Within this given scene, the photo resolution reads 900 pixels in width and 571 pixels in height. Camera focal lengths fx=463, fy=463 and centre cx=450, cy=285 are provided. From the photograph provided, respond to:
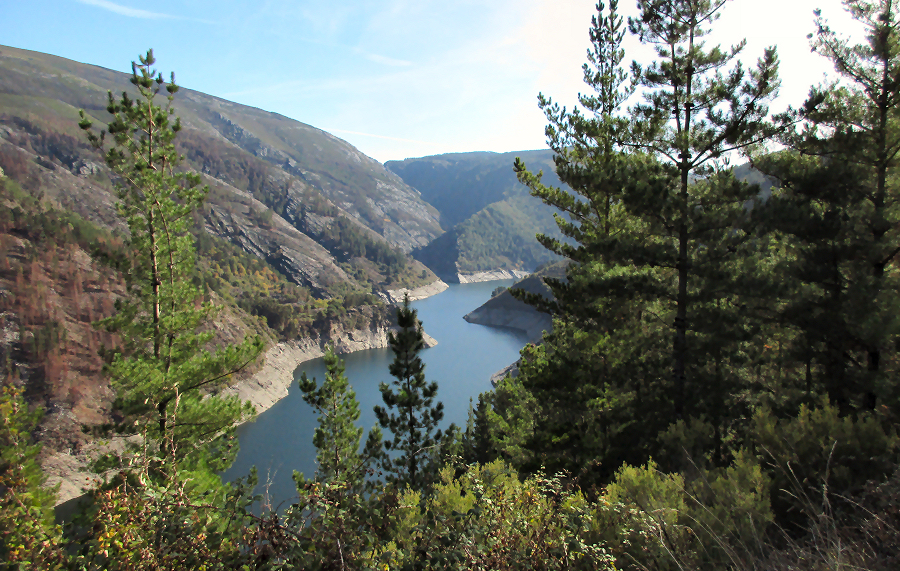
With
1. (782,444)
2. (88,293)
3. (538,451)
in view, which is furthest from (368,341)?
(782,444)

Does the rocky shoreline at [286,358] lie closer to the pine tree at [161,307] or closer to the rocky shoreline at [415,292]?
the pine tree at [161,307]

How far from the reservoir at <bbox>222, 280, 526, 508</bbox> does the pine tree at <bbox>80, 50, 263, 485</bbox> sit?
12099 millimetres

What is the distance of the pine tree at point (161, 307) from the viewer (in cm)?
1103

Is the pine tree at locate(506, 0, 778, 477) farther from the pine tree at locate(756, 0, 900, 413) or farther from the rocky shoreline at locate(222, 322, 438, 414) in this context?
the rocky shoreline at locate(222, 322, 438, 414)

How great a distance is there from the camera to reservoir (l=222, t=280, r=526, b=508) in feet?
158

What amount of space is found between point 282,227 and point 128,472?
7774 inches

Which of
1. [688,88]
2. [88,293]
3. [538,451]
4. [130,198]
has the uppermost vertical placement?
[688,88]

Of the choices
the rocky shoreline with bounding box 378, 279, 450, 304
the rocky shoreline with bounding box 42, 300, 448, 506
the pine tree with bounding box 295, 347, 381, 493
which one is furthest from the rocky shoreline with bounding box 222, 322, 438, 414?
the rocky shoreline with bounding box 378, 279, 450, 304

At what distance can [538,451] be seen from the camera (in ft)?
47.0

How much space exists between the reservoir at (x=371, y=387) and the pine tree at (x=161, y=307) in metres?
12.1

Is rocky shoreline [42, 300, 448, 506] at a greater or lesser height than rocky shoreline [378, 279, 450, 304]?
lesser

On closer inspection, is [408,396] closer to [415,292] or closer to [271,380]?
[271,380]

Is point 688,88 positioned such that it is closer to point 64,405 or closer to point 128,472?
point 128,472

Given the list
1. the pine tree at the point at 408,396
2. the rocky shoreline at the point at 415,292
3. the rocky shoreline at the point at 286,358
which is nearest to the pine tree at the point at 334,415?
the pine tree at the point at 408,396
